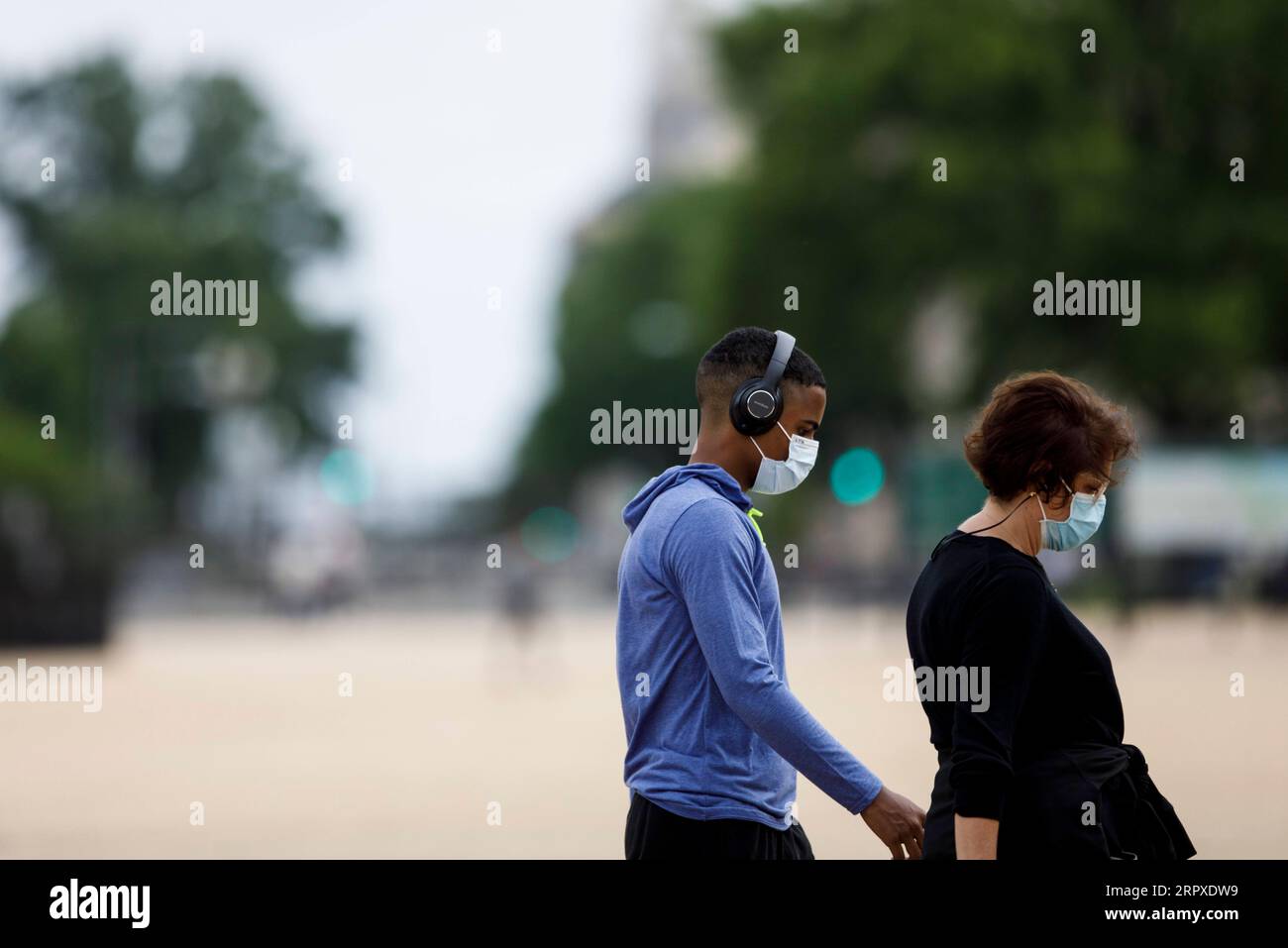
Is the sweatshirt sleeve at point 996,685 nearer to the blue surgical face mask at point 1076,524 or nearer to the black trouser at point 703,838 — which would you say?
the blue surgical face mask at point 1076,524

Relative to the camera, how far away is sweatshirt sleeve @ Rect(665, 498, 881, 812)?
134 inches

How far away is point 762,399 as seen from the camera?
11.9 feet

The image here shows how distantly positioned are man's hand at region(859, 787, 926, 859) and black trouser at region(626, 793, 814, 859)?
20 cm

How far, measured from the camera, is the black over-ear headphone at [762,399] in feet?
11.9

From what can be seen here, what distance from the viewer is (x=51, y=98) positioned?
5462cm

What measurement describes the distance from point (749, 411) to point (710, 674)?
1.73 ft

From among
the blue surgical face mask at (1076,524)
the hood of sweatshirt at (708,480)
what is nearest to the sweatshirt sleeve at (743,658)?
the hood of sweatshirt at (708,480)

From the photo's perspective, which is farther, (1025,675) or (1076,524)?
(1076,524)

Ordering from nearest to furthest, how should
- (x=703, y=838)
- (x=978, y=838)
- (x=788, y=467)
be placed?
(x=978, y=838), (x=703, y=838), (x=788, y=467)

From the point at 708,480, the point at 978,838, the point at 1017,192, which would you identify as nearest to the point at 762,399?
the point at 708,480

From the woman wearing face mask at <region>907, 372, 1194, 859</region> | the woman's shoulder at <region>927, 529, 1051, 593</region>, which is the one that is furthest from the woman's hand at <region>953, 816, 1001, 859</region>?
the woman's shoulder at <region>927, 529, 1051, 593</region>

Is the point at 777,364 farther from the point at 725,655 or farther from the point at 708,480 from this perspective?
the point at 725,655

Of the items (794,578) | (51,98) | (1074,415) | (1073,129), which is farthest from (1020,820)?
(51,98)

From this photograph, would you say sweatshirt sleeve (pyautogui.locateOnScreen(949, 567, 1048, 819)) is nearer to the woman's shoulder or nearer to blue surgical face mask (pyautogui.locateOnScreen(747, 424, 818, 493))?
the woman's shoulder
